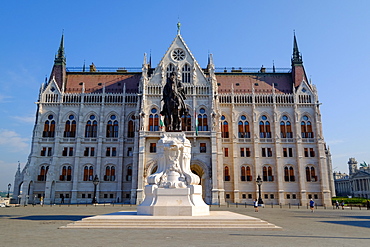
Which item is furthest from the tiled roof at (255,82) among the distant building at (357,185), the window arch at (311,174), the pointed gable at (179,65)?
the distant building at (357,185)

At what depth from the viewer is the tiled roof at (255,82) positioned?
5847 cm

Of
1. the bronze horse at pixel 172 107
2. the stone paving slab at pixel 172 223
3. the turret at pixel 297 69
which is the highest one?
the turret at pixel 297 69

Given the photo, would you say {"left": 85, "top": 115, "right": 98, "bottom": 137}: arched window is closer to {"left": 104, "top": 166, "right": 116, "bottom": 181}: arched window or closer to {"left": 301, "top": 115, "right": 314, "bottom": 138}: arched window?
{"left": 104, "top": 166, "right": 116, "bottom": 181}: arched window

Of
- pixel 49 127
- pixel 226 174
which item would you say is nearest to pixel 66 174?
pixel 49 127

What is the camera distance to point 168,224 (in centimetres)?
1549

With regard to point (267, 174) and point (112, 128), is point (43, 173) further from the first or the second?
point (267, 174)

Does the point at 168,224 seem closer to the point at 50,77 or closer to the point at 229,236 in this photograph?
the point at 229,236

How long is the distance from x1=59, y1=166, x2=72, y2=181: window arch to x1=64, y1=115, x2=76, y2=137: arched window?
19.6 feet

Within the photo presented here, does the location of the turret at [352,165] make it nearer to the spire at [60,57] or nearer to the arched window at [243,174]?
the arched window at [243,174]

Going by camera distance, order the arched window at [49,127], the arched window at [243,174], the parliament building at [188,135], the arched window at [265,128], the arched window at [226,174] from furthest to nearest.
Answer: the arched window at [265,128], the arched window at [49,127], the arched window at [243,174], the arched window at [226,174], the parliament building at [188,135]

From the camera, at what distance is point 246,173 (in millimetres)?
53406

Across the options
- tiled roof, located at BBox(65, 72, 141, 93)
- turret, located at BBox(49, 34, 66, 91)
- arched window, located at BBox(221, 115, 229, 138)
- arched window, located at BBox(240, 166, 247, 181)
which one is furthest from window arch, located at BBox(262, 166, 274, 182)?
turret, located at BBox(49, 34, 66, 91)

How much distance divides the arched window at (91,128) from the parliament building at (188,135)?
0.61ft

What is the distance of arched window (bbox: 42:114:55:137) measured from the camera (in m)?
54.2
